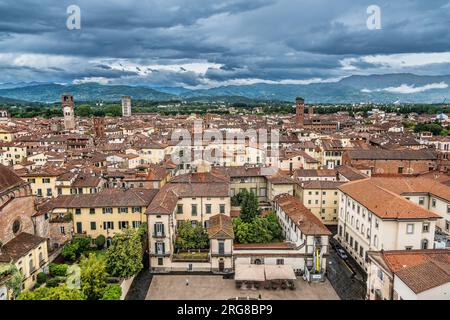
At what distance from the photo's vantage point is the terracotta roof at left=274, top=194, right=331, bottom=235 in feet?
106

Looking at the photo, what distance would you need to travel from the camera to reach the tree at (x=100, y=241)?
36625 mm

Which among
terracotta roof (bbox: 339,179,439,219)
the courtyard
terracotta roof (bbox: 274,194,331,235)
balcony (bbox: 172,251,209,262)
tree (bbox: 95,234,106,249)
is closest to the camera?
the courtyard

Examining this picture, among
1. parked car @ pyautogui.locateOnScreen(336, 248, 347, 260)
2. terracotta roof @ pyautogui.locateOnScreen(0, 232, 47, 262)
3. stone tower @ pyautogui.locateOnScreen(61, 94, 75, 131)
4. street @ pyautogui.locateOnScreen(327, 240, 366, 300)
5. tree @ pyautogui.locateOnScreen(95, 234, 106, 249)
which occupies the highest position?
stone tower @ pyautogui.locateOnScreen(61, 94, 75, 131)

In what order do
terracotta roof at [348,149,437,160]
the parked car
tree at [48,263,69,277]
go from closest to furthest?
tree at [48,263,69,277] < the parked car < terracotta roof at [348,149,437,160]

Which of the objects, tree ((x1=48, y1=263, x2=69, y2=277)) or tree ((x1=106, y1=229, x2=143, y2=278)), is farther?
tree ((x1=48, y1=263, x2=69, y2=277))

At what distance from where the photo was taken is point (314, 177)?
5131 cm

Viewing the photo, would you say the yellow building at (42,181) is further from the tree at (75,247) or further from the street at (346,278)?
the street at (346,278)

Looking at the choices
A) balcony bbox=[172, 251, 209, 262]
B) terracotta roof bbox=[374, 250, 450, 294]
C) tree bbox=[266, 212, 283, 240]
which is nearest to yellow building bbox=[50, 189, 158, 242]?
balcony bbox=[172, 251, 209, 262]

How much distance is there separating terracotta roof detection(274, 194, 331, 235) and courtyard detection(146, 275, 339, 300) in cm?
428

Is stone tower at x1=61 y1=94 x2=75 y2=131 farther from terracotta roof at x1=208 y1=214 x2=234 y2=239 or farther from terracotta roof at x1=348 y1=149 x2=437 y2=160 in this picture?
terracotta roof at x1=208 y1=214 x2=234 y2=239

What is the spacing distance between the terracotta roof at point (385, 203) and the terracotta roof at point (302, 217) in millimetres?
4591

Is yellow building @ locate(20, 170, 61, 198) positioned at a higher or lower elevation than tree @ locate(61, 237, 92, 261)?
higher
